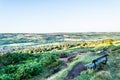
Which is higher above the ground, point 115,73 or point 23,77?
point 115,73

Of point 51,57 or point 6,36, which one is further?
point 6,36

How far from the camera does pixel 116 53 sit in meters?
23.0

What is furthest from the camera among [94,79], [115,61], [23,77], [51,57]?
[51,57]

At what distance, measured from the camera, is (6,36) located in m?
166

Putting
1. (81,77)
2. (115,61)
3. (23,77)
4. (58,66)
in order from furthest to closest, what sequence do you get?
(58,66) < (23,77) < (115,61) < (81,77)

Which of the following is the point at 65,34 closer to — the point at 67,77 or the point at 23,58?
the point at 23,58

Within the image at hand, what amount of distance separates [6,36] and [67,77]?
153 m

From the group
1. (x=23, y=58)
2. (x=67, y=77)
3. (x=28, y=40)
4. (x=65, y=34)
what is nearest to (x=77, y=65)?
(x=67, y=77)

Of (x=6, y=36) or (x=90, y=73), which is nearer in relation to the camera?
(x=90, y=73)

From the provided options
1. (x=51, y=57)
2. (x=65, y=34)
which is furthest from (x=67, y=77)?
(x=65, y=34)

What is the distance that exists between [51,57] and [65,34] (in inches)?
5948

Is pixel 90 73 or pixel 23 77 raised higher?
pixel 90 73

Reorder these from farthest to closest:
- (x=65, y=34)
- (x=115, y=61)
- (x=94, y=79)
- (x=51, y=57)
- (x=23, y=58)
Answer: (x=65, y=34)
(x=23, y=58)
(x=51, y=57)
(x=115, y=61)
(x=94, y=79)

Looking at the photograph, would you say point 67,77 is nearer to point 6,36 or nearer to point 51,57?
point 51,57
